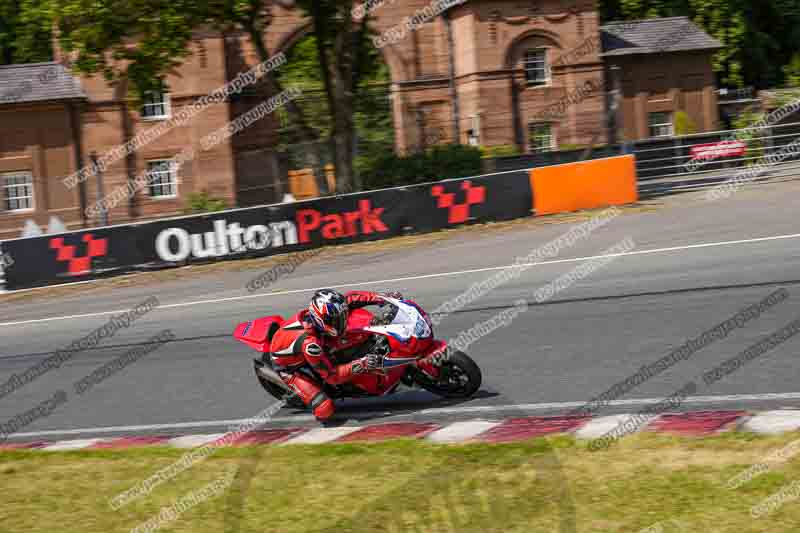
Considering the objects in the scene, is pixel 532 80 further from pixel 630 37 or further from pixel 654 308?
pixel 654 308

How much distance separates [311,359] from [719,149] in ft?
95.0

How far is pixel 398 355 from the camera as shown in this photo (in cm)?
941

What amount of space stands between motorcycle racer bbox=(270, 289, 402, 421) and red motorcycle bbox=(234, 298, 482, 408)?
91mm

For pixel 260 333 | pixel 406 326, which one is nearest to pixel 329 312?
pixel 406 326

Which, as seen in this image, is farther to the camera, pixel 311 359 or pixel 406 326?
pixel 311 359

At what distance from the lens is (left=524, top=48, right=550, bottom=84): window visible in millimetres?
42688

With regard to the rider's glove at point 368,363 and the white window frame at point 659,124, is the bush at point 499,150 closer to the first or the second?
the white window frame at point 659,124

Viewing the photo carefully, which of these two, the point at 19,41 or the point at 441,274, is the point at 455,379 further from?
the point at 19,41

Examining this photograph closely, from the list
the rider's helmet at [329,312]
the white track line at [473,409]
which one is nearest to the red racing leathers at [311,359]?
the rider's helmet at [329,312]

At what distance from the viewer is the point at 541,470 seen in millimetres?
7062

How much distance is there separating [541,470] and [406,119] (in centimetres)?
2693

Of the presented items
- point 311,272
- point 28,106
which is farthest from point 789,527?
point 28,106

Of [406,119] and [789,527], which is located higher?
[406,119]

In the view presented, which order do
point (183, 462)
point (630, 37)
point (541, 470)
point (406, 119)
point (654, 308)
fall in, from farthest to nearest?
point (630, 37) < point (406, 119) < point (654, 308) < point (183, 462) < point (541, 470)
